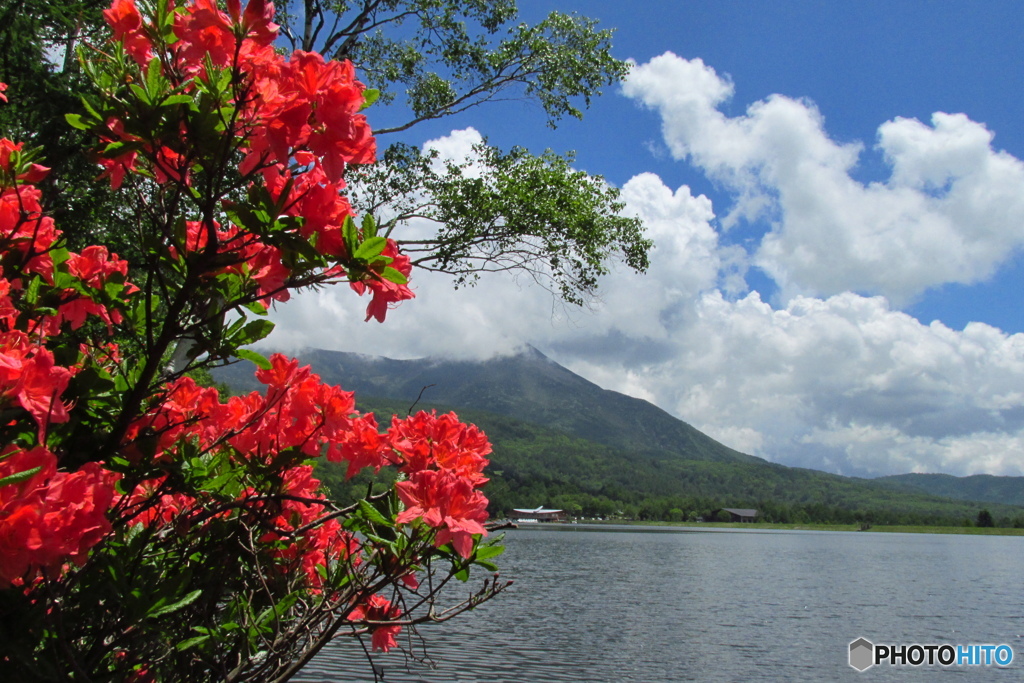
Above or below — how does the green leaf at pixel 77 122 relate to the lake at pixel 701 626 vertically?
above

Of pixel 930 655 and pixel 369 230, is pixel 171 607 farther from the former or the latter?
pixel 930 655

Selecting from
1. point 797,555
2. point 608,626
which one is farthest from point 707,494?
point 608,626

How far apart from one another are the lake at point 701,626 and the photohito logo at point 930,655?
347mm

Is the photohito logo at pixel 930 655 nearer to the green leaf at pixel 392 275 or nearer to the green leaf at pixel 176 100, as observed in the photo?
the green leaf at pixel 392 275

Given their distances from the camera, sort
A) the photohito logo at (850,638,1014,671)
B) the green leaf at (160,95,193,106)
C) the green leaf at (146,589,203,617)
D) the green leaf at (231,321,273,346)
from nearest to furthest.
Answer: the green leaf at (160,95,193,106)
the green leaf at (146,589,203,617)
the green leaf at (231,321,273,346)
the photohito logo at (850,638,1014,671)

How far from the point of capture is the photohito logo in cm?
1656

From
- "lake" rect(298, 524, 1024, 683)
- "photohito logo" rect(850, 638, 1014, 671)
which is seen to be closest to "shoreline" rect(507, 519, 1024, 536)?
"lake" rect(298, 524, 1024, 683)

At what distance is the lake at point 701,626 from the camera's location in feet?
46.2

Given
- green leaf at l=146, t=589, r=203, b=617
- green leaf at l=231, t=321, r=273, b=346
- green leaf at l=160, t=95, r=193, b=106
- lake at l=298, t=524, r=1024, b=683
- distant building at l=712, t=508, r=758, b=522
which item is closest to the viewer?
green leaf at l=160, t=95, r=193, b=106

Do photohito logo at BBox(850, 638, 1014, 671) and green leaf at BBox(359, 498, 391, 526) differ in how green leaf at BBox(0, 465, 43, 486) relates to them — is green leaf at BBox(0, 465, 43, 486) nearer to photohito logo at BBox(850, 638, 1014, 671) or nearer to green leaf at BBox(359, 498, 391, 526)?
green leaf at BBox(359, 498, 391, 526)

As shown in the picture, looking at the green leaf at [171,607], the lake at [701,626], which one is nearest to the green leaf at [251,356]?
the green leaf at [171,607]

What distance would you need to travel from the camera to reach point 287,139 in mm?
1292

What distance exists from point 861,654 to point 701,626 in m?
4.67

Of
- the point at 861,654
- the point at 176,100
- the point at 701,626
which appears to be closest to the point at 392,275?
the point at 176,100
